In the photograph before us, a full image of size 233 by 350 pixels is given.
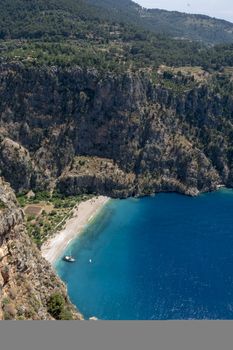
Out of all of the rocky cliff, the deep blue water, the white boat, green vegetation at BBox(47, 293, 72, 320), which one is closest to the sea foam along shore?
the white boat

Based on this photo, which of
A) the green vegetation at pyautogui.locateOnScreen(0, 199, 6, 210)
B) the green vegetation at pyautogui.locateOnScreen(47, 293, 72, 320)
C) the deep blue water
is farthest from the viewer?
the deep blue water

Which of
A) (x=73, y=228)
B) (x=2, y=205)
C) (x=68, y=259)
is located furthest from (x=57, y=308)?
(x=73, y=228)

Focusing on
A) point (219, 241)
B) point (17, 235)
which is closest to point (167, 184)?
point (219, 241)

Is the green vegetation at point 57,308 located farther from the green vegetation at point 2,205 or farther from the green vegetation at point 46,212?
the green vegetation at point 46,212

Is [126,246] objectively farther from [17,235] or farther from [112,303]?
[17,235]

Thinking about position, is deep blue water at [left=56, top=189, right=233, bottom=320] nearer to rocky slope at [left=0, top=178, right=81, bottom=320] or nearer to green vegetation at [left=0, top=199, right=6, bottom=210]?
rocky slope at [left=0, top=178, right=81, bottom=320]

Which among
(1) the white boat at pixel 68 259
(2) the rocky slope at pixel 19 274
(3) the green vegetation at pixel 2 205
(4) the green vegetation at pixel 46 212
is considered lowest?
(4) the green vegetation at pixel 46 212

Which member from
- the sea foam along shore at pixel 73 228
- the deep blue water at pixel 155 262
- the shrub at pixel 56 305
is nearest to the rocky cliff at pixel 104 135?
the sea foam along shore at pixel 73 228
